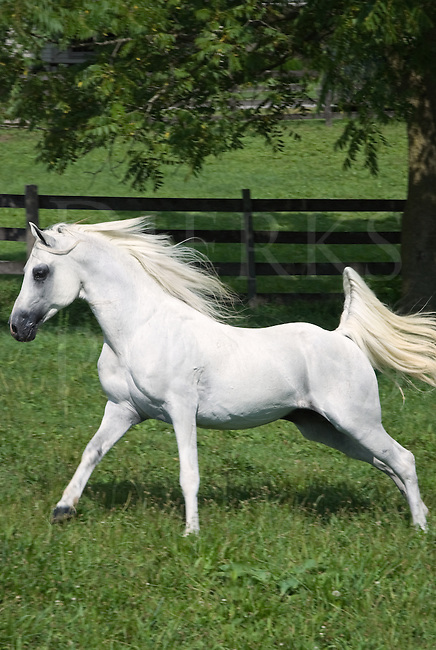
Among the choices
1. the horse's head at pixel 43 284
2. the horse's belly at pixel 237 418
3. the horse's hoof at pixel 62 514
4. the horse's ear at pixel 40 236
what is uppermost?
the horse's ear at pixel 40 236

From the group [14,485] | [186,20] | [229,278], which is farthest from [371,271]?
[14,485]

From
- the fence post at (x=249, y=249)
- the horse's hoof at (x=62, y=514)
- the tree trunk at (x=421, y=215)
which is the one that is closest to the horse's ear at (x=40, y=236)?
the horse's hoof at (x=62, y=514)

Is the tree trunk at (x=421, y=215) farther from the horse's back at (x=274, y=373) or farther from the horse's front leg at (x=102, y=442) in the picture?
the horse's front leg at (x=102, y=442)

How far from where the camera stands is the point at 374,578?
4344 millimetres

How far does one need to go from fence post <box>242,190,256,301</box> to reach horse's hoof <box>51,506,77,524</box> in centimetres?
750

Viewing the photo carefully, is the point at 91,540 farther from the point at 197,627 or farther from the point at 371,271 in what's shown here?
the point at 371,271

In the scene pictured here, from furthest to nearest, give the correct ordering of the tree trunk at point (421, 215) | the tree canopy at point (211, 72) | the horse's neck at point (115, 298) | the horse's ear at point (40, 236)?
the tree trunk at point (421, 215)
the tree canopy at point (211, 72)
the horse's neck at point (115, 298)
the horse's ear at point (40, 236)

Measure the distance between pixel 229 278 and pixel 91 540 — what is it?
9.03 metres

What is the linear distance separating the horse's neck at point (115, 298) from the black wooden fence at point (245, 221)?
7.26m

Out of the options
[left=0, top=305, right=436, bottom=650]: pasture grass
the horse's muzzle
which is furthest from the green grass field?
the horse's muzzle

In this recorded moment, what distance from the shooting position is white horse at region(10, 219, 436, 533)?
4.80 meters

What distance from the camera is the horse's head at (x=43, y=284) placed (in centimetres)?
473

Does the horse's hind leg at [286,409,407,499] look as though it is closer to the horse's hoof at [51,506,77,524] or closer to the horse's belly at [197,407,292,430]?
the horse's belly at [197,407,292,430]

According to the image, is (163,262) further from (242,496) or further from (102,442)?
(242,496)
